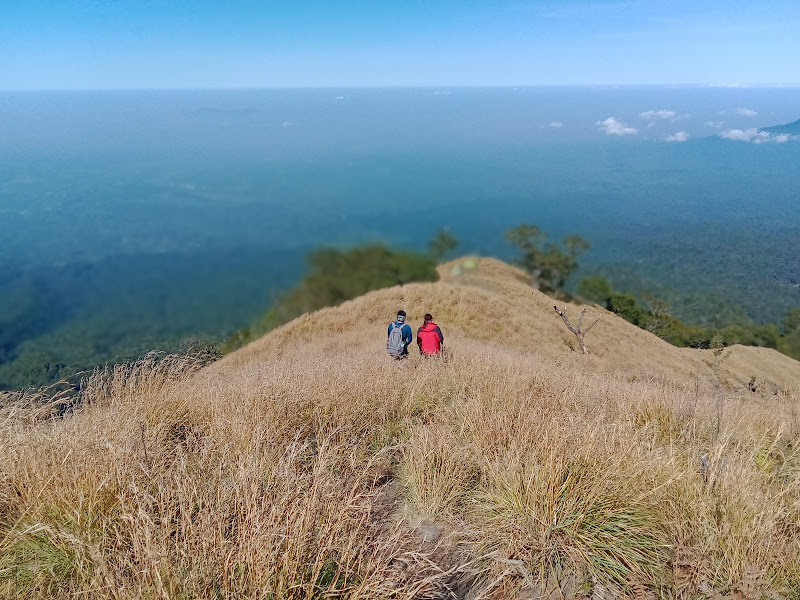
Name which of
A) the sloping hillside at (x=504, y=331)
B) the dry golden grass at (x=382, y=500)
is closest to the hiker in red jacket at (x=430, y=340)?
the dry golden grass at (x=382, y=500)

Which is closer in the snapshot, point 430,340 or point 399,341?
point 399,341

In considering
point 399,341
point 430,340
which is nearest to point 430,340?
point 430,340

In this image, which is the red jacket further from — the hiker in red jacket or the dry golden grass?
the dry golden grass

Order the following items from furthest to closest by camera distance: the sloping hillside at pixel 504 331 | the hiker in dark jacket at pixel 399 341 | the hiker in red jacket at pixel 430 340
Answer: the sloping hillside at pixel 504 331
the hiker in red jacket at pixel 430 340
the hiker in dark jacket at pixel 399 341

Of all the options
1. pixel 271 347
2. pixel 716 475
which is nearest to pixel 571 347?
pixel 271 347

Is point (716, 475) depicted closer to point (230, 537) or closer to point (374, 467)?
point (374, 467)

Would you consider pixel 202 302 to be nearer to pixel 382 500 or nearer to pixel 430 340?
pixel 430 340

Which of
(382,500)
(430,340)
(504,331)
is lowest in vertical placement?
(504,331)

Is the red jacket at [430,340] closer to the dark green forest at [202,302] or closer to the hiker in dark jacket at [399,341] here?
the hiker in dark jacket at [399,341]

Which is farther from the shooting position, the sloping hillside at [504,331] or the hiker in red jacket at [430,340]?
the sloping hillside at [504,331]
